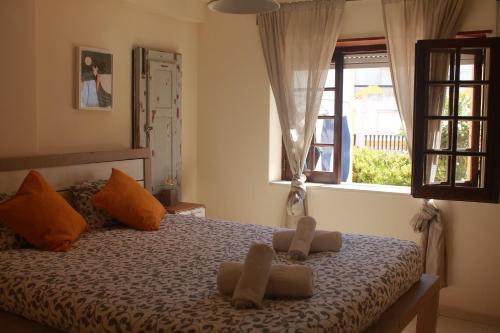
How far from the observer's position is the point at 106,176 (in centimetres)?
424

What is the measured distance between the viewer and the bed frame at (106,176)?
253 cm

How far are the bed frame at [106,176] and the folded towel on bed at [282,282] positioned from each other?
0.41 metres

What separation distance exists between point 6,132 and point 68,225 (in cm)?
85

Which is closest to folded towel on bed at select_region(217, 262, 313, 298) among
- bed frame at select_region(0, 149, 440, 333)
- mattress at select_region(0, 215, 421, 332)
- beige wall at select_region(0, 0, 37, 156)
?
mattress at select_region(0, 215, 421, 332)

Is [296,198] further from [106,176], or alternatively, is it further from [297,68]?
[106,176]

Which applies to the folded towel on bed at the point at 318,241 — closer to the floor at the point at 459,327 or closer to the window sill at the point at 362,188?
the floor at the point at 459,327

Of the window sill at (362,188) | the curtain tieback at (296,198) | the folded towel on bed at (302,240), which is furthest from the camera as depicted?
the curtain tieback at (296,198)

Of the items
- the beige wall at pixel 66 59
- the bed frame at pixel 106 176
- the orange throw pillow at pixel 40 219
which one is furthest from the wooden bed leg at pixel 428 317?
the beige wall at pixel 66 59

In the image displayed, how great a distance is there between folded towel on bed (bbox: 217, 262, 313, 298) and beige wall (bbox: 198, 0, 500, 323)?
90.0 inches

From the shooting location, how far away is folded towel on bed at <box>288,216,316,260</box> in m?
2.94

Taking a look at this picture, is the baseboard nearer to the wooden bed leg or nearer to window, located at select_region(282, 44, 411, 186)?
the wooden bed leg

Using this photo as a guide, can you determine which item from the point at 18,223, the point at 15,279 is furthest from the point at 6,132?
the point at 15,279

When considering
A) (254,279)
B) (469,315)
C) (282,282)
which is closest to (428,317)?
(469,315)

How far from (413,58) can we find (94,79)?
2511mm
